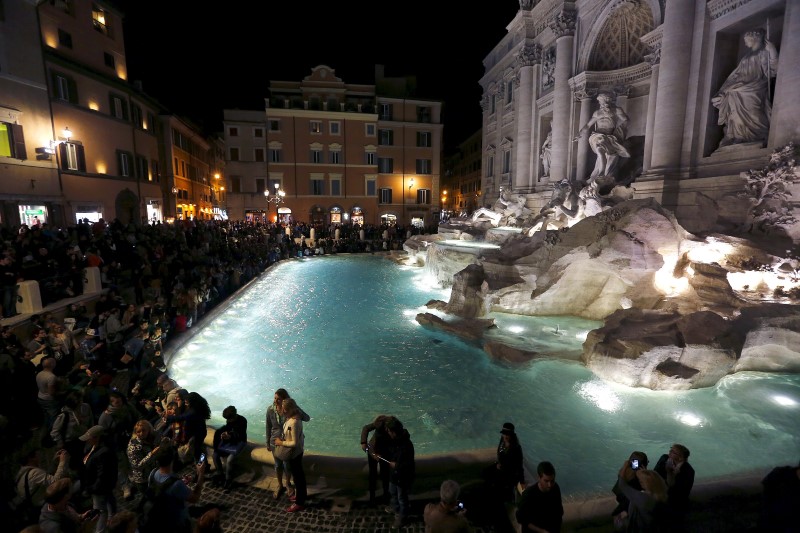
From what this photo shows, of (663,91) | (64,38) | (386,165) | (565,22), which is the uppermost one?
(565,22)

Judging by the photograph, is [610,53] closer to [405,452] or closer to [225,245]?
[225,245]

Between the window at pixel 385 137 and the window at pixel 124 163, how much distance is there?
67.0 feet

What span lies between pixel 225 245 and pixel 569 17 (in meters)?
17.7

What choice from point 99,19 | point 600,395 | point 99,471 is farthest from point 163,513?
point 99,19

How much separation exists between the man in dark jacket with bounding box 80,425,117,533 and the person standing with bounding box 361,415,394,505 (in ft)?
7.61

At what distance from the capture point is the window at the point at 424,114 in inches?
1491

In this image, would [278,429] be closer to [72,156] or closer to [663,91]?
[663,91]

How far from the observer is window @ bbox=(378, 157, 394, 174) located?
123 ft

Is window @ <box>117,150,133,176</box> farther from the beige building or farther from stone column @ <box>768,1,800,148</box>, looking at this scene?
stone column @ <box>768,1,800,148</box>

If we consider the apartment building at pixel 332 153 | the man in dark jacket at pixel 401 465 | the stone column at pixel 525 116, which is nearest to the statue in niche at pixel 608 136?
the stone column at pixel 525 116

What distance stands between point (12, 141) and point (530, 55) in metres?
23.3

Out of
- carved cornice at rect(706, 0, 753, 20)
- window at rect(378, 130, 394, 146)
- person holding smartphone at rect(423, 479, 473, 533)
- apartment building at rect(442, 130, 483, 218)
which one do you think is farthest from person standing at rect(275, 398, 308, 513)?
apartment building at rect(442, 130, 483, 218)

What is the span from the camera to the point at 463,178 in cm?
5866

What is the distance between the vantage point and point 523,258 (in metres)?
11.7
